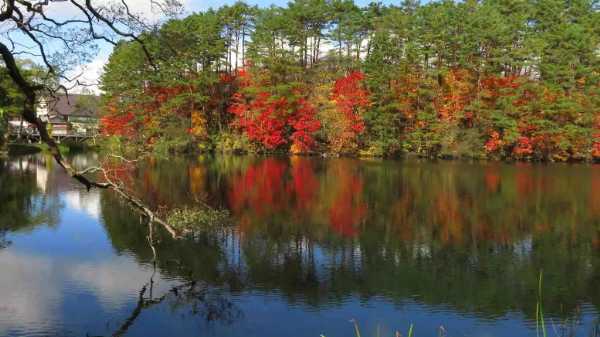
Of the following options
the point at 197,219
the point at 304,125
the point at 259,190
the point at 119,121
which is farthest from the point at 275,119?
the point at 197,219

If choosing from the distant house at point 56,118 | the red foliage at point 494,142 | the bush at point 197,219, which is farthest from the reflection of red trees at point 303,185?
the red foliage at point 494,142

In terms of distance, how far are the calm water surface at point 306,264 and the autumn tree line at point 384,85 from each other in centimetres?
2004

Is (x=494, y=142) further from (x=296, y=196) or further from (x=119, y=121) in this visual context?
(x=119, y=121)

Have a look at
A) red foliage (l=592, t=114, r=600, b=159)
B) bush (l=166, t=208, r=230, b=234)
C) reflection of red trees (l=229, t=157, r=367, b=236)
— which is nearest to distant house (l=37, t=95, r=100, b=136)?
bush (l=166, t=208, r=230, b=234)

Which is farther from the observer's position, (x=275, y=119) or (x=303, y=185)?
(x=275, y=119)

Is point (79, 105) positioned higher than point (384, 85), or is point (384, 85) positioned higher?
point (384, 85)

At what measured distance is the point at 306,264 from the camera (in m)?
13.0

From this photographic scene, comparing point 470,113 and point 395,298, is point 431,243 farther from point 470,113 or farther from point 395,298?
point 470,113

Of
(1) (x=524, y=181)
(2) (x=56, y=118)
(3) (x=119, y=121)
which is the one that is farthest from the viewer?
(3) (x=119, y=121)

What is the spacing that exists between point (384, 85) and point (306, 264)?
116 ft

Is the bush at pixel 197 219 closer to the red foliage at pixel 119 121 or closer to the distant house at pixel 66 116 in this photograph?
the distant house at pixel 66 116

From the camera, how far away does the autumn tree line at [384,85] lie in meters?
44.6

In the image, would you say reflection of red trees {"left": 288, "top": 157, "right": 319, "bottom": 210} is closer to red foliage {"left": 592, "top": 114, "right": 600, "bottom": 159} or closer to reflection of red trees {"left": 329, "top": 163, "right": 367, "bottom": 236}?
reflection of red trees {"left": 329, "top": 163, "right": 367, "bottom": 236}

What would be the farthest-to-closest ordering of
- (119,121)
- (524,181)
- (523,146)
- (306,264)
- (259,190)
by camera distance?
(119,121) → (523,146) → (524,181) → (259,190) → (306,264)
